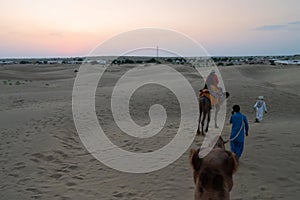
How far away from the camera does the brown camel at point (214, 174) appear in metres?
3.12

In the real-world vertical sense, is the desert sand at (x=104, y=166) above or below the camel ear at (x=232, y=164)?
below

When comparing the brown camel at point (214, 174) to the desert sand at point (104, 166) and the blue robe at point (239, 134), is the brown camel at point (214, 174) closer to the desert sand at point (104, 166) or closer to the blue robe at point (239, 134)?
the desert sand at point (104, 166)

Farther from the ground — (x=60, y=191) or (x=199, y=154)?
(x=199, y=154)

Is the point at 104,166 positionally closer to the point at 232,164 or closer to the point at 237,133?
the point at 237,133

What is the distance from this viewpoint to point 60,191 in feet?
20.2

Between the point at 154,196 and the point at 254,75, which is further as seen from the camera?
the point at 254,75

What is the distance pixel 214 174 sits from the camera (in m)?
3.19

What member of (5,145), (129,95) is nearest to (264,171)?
(5,145)

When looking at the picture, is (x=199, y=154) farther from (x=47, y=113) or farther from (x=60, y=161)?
(x=47, y=113)

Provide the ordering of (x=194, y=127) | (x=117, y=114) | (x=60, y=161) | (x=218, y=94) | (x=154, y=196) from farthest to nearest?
(x=117, y=114)
(x=194, y=127)
(x=218, y=94)
(x=60, y=161)
(x=154, y=196)

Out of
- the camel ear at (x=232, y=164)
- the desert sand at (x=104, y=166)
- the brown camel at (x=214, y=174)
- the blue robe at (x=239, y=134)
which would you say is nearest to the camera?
the brown camel at (x=214, y=174)

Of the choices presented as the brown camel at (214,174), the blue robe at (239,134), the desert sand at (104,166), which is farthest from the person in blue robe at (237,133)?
the brown camel at (214,174)

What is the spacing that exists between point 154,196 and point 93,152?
135 inches

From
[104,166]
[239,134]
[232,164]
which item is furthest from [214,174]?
[104,166]
